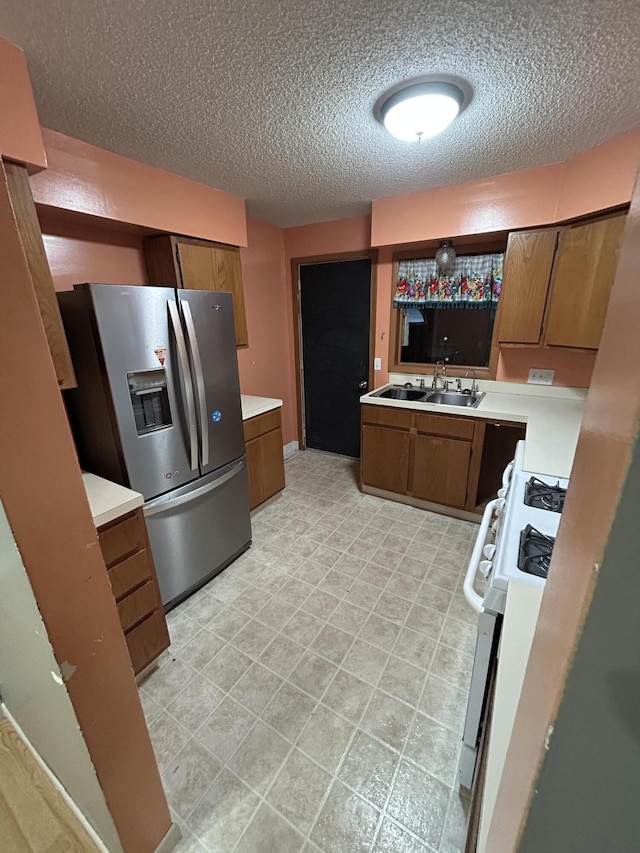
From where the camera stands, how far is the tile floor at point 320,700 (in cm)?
114

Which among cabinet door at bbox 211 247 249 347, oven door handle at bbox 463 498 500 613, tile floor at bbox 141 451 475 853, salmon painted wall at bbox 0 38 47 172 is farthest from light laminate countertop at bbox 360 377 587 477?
salmon painted wall at bbox 0 38 47 172

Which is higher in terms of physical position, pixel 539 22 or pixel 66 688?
pixel 539 22

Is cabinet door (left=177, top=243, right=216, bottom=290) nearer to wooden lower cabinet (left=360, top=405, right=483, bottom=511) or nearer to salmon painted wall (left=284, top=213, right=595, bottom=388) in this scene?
salmon painted wall (left=284, top=213, right=595, bottom=388)

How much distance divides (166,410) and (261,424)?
3.16ft

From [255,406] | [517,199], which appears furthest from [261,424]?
[517,199]

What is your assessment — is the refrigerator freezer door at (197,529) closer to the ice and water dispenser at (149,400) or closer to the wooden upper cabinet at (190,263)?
the ice and water dispenser at (149,400)

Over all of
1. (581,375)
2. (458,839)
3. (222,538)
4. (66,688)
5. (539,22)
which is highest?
(539,22)

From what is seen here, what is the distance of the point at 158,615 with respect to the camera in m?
1.62

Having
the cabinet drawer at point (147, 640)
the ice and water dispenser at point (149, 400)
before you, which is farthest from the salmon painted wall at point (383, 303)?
the cabinet drawer at point (147, 640)

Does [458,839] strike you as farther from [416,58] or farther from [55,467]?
[416,58]

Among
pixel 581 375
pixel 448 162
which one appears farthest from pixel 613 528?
pixel 581 375

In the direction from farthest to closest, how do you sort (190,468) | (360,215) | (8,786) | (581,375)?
(360,215)
(581,375)
(190,468)
(8,786)

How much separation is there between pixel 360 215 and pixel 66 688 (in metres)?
3.47

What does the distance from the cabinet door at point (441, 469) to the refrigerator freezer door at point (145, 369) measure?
1.71 metres
